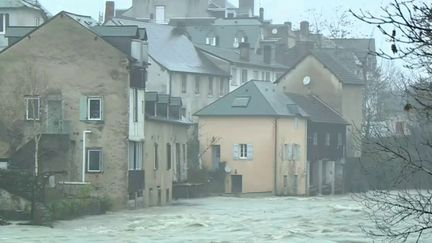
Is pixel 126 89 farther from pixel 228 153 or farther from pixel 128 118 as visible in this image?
pixel 228 153

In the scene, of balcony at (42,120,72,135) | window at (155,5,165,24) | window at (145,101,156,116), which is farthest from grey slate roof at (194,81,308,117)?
window at (155,5,165,24)

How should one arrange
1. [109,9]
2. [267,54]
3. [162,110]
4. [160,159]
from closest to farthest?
[160,159] → [162,110] → [109,9] → [267,54]

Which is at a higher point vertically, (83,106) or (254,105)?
(254,105)

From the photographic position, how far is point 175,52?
91.7 metres

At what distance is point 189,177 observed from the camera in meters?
78.0

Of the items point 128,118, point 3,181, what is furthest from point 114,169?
point 3,181

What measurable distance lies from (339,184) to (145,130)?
31.7 meters

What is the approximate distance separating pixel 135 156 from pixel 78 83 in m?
5.56

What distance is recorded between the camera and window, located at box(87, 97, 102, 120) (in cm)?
6097

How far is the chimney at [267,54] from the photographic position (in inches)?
4350

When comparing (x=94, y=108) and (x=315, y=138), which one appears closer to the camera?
(x=94, y=108)

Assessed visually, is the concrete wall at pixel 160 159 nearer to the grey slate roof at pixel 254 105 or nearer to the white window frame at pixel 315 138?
the grey slate roof at pixel 254 105

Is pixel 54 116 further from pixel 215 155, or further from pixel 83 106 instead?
pixel 215 155

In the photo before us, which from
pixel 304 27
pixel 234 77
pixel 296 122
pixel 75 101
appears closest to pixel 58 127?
pixel 75 101
